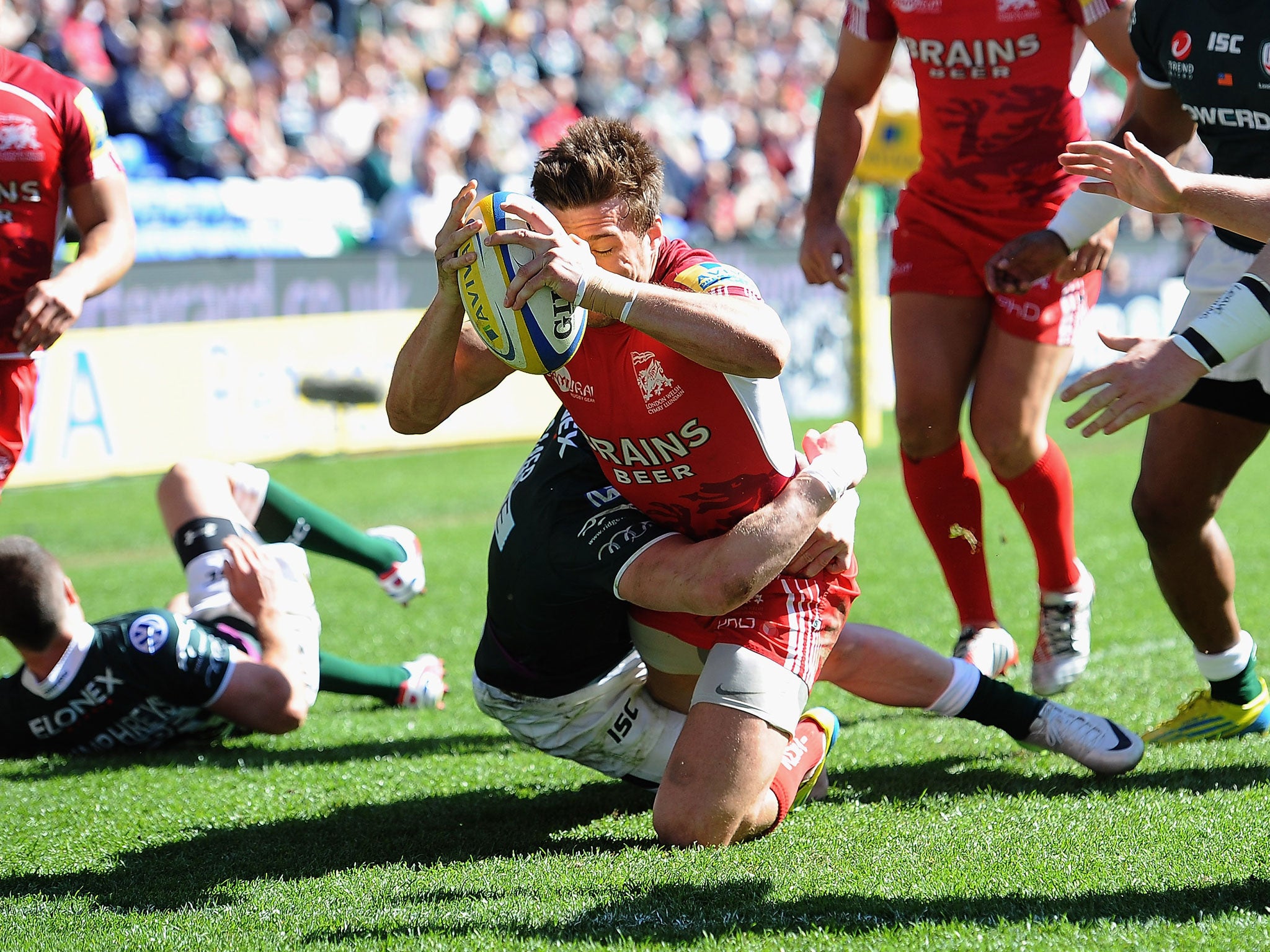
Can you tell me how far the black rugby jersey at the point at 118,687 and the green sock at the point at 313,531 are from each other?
0.78 meters

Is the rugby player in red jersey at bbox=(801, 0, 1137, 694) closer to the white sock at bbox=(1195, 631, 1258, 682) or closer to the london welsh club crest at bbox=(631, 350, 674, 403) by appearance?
the white sock at bbox=(1195, 631, 1258, 682)

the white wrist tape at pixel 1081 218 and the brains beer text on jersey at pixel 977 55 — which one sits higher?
the brains beer text on jersey at pixel 977 55

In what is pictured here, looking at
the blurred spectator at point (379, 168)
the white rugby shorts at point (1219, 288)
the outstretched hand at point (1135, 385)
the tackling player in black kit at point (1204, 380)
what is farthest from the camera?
the blurred spectator at point (379, 168)

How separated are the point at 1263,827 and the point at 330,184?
12.8 m

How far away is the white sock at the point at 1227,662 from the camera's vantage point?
4.08 m

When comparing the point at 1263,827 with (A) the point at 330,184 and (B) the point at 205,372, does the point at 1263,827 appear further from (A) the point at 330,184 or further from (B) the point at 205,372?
(A) the point at 330,184

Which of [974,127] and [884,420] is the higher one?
[974,127]

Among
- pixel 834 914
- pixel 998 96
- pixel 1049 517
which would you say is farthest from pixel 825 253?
pixel 834 914

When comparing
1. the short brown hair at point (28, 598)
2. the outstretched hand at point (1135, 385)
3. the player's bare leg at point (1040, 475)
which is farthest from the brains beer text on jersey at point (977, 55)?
the short brown hair at point (28, 598)

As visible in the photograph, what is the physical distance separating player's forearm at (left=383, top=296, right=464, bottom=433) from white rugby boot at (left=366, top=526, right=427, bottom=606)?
151cm

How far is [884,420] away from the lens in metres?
14.6

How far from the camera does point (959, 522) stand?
466cm

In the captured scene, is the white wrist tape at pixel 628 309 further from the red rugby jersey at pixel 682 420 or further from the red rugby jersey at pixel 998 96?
the red rugby jersey at pixel 998 96

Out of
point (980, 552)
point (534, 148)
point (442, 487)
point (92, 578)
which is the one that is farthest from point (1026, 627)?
point (534, 148)
